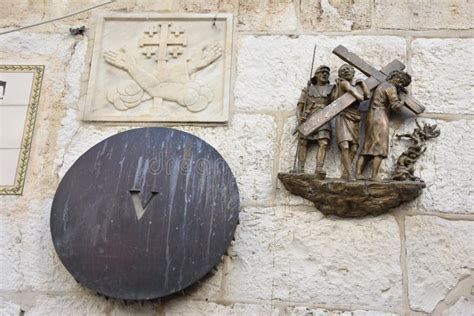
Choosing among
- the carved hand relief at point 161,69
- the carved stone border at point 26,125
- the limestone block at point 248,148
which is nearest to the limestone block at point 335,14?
the carved hand relief at point 161,69

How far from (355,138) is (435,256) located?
58cm

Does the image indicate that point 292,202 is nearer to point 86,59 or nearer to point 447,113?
point 447,113

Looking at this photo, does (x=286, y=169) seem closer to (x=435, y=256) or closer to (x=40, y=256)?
(x=435, y=256)

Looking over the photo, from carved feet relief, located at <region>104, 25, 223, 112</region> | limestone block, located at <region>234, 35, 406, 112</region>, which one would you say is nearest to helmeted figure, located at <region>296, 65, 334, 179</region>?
limestone block, located at <region>234, 35, 406, 112</region>

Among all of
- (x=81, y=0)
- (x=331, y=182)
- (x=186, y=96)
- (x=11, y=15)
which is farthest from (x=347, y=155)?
(x=11, y=15)

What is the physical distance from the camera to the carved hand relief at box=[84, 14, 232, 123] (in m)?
3.14

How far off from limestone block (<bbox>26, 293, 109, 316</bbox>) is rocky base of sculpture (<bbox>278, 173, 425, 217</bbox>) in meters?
0.97

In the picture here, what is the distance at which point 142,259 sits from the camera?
2672 mm

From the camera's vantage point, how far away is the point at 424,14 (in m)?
3.31

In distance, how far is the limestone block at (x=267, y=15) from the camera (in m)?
3.35

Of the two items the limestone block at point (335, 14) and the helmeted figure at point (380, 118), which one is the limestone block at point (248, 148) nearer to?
the helmeted figure at point (380, 118)

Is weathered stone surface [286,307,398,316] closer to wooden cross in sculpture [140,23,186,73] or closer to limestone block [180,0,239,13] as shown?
wooden cross in sculpture [140,23,186,73]

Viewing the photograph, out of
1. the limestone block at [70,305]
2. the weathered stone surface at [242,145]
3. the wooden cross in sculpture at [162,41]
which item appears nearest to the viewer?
the limestone block at [70,305]

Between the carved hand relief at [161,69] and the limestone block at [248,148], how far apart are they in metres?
0.07
